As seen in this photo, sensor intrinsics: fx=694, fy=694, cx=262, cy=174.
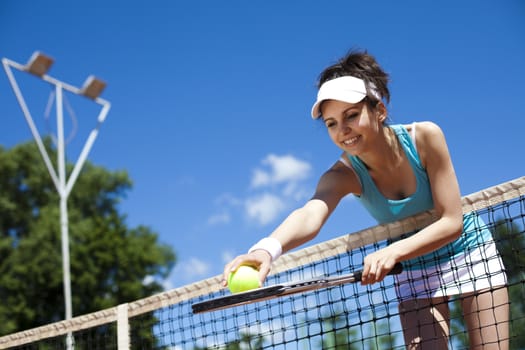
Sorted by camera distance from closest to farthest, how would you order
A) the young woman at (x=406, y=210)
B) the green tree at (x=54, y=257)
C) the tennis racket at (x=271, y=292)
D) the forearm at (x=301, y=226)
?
the tennis racket at (x=271, y=292) < the young woman at (x=406, y=210) < the forearm at (x=301, y=226) < the green tree at (x=54, y=257)

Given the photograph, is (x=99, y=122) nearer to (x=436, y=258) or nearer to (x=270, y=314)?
(x=270, y=314)

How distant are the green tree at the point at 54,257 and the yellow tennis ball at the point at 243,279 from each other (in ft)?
85.5

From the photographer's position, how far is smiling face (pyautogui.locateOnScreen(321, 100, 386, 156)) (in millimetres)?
2891

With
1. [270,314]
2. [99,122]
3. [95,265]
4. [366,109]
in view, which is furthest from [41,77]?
[366,109]

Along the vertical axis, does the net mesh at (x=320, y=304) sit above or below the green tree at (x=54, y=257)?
below

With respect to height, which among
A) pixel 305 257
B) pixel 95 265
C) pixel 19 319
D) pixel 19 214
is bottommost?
pixel 305 257

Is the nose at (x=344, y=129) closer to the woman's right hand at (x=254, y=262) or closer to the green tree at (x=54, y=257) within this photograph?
the woman's right hand at (x=254, y=262)

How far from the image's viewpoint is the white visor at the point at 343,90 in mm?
2871

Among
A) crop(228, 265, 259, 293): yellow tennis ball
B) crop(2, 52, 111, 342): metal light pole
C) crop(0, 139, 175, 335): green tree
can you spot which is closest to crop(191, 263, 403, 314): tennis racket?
crop(228, 265, 259, 293): yellow tennis ball

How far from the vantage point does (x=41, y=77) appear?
17.4 metres

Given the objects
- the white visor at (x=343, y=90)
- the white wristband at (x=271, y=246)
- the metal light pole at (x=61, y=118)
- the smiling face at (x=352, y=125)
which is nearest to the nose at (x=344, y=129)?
the smiling face at (x=352, y=125)

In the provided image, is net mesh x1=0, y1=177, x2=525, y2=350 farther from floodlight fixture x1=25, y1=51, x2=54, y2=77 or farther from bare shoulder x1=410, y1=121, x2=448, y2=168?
floodlight fixture x1=25, y1=51, x2=54, y2=77

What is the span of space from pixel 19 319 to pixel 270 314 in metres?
26.3

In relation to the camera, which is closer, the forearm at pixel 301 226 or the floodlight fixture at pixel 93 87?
the forearm at pixel 301 226
